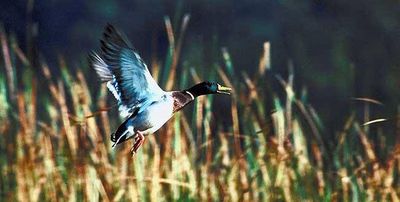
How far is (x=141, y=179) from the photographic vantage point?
5.34 metres

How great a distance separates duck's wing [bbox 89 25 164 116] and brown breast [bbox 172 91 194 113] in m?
0.05

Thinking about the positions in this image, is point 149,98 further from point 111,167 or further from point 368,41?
point 368,41

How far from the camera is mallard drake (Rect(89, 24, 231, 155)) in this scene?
4.16 meters

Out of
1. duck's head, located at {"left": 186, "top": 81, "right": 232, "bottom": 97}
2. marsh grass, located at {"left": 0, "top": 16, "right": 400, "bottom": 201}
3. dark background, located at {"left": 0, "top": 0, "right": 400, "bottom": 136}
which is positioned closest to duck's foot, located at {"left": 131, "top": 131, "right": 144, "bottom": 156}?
duck's head, located at {"left": 186, "top": 81, "right": 232, "bottom": 97}

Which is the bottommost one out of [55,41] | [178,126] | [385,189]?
[385,189]

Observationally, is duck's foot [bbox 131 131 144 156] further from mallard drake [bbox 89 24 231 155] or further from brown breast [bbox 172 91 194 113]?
brown breast [bbox 172 91 194 113]

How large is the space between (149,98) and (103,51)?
21cm

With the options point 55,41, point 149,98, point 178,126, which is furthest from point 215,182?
point 55,41

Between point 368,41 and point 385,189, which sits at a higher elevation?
point 368,41

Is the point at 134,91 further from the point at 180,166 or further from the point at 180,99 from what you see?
the point at 180,166

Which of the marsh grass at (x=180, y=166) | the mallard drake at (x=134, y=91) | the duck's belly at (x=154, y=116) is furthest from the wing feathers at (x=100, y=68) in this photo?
the marsh grass at (x=180, y=166)

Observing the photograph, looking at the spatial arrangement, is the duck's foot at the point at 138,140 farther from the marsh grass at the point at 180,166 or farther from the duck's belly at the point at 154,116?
the marsh grass at the point at 180,166

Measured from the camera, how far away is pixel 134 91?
14.0 feet

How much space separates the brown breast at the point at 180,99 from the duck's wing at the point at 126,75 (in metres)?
0.05
